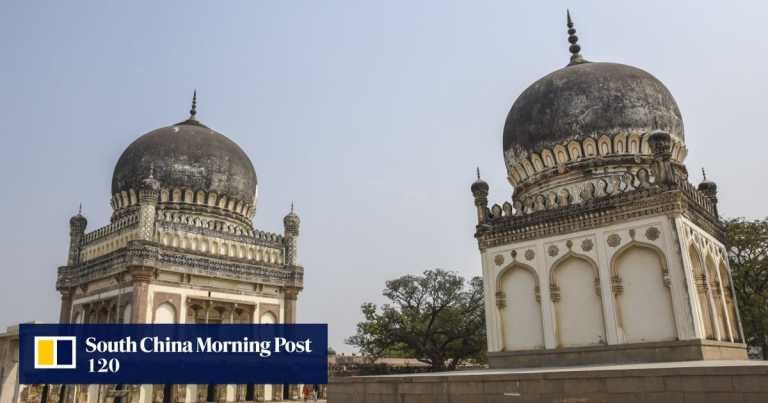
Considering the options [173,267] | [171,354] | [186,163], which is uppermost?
[186,163]

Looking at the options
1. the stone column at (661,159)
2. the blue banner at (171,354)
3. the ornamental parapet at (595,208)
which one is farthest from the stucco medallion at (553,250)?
the blue banner at (171,354)

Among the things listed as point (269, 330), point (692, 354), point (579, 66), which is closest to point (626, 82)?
point (579, 66)

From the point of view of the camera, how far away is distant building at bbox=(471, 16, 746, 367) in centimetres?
1242

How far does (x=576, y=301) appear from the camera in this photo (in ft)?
44.6

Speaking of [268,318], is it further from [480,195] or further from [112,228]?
[480,195]

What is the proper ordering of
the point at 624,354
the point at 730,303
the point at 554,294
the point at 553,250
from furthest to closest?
the point at 730,303
the point at 553,250
the point at 554,294
the point at 624,354

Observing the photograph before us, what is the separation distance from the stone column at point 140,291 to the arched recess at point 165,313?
565 mm

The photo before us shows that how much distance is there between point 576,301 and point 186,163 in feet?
51.9

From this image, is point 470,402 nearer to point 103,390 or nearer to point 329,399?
point 329,399

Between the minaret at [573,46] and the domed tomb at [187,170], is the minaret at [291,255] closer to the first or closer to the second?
the domed tomb at [187,170]

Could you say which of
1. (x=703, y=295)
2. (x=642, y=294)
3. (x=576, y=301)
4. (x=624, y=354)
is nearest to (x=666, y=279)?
(x=642, y=294)

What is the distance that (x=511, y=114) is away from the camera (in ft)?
59.3

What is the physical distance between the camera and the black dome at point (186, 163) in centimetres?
2278

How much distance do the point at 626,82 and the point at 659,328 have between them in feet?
23.8
